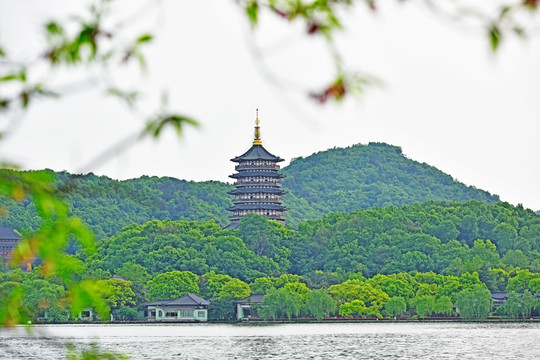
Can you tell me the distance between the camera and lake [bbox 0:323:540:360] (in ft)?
112

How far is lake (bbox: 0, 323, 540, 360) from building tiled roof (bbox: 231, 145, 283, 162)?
22641 millimetres

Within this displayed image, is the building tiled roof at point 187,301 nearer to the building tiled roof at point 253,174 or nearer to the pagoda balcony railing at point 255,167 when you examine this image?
the building tiled roof at point 253,174

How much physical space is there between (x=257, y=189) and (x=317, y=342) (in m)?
36.6

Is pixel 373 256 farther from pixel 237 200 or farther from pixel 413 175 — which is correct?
pixel 413 175

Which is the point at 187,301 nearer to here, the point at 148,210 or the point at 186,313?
the point at 186,313

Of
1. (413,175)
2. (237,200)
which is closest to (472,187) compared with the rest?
(413,175)

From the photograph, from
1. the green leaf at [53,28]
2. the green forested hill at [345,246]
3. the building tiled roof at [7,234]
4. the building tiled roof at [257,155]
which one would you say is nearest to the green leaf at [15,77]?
the green leaf at [53,28]

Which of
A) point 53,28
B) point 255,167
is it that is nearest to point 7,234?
point 255,167

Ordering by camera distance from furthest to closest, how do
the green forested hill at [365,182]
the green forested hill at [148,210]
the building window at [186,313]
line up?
the green forested hill at [365,182] < the green forested hill at [148,210] < the building window at [186,313]

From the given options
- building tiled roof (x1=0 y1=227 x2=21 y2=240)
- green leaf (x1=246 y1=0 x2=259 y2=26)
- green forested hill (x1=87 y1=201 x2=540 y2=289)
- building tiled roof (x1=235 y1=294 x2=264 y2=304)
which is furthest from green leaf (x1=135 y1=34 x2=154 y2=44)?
building tiled roof (x1=0 y1=227 x2=21 y2=240)

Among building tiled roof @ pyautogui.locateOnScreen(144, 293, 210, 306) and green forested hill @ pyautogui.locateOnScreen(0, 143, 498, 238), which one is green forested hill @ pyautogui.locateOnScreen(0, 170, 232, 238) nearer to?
green forested hill @ pyautogui.locateOnScreen(0, 143, 498, 238)

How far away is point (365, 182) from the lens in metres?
131

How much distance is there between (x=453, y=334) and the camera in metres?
46.3

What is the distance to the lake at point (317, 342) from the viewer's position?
112ft
